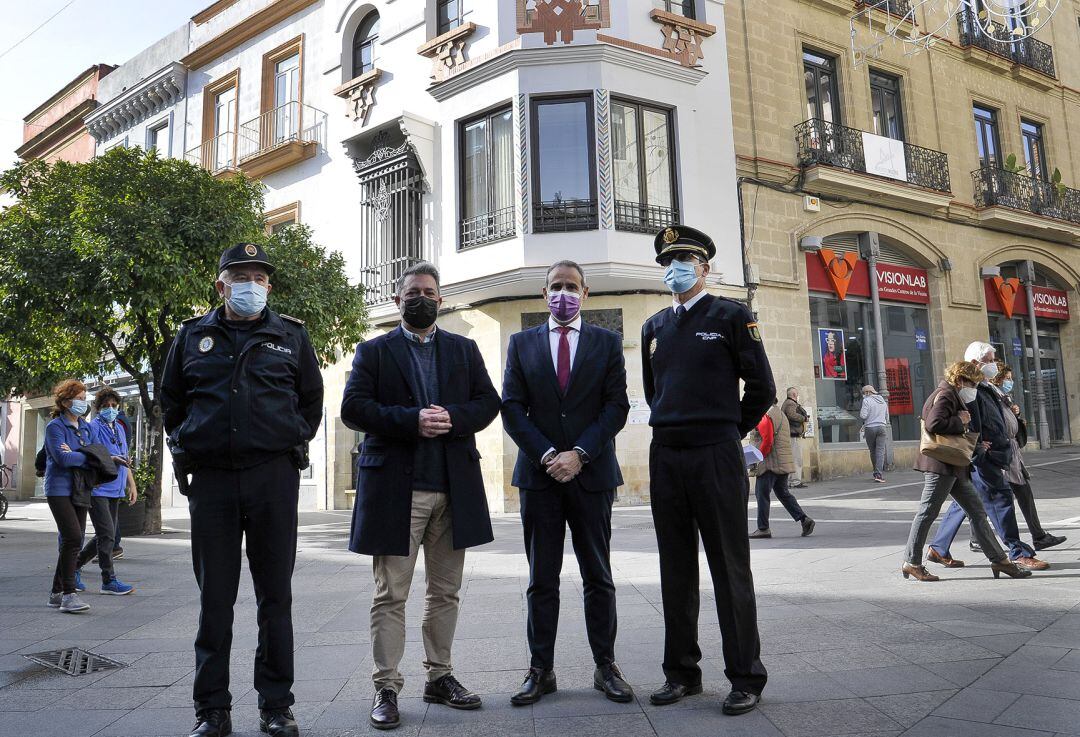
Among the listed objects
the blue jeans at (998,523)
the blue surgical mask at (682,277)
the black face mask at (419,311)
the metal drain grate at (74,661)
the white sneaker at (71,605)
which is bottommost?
the metal drain grate at (74,661)

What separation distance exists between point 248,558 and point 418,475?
2.69 feet

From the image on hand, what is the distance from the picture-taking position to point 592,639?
378 cm

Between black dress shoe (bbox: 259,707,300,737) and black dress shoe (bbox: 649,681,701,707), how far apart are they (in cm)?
153

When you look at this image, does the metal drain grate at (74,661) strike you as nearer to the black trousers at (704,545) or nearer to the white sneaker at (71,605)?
the white sneaker at (71,605)

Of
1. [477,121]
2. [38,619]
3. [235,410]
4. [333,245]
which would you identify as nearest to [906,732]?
[235,410]

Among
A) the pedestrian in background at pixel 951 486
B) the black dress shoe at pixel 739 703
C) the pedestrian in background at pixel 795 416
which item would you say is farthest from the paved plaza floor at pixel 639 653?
the pedestrian in background at pixel 795 416

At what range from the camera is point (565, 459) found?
12.4 feet

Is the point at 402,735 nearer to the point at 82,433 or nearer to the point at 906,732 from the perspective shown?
the point at 906,732

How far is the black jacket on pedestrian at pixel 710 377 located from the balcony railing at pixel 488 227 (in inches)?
425

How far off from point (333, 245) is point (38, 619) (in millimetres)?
13018

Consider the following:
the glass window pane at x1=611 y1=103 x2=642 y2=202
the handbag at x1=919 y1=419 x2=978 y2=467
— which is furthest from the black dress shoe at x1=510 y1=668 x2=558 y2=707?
the glass window pane at x1=611 y1=103 x2=642 y2=202

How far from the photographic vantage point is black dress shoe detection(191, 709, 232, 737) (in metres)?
3.31

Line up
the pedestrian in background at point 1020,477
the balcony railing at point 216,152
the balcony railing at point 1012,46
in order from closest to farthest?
the pedestrian in background at point 1020,477 < the balcony railing at point 1012,46 < the balcony railing at point 216,152

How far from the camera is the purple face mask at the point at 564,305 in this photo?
4.13m
